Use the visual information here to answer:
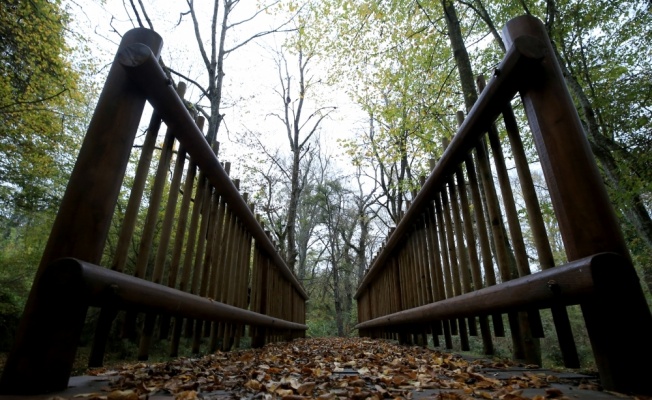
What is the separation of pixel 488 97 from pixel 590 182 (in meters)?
0.75

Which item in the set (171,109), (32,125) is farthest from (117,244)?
(32,125)

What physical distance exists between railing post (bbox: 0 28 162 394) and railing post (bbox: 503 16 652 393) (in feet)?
5.25

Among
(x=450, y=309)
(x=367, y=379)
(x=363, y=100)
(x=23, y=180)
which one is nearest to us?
(x=367, y=379)

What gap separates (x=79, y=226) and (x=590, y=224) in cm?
170

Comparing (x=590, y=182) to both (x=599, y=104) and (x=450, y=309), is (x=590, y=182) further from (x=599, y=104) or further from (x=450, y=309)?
(x=599, y=104)

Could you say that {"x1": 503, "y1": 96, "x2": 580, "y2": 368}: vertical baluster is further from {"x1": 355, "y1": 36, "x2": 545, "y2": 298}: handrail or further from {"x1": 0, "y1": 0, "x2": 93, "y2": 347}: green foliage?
{"x1": 0, "y1": 0, "x2": 93, "y2": 347}: green foliage

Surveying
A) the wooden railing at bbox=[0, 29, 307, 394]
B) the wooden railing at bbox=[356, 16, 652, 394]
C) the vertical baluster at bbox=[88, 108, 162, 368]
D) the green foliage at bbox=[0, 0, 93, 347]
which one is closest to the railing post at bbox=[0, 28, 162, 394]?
the wooden railing at bbox=[0, 29, 307, 394]

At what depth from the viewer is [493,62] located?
32.9 feet

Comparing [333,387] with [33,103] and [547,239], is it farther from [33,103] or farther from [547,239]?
[33,103]

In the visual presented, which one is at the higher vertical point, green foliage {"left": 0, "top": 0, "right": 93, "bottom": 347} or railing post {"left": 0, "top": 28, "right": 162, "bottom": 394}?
green foliage {"left": 0, "top": 0, "right": 93, "bottom": 347}

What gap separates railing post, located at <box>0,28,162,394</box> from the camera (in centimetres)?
104

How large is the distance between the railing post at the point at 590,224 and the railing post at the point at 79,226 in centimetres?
160

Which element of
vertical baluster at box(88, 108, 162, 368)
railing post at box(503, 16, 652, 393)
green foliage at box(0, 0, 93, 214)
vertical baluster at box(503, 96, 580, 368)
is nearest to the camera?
railing post at box(503, 16, 652, 393)

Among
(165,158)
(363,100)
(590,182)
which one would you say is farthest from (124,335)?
(363,100)
